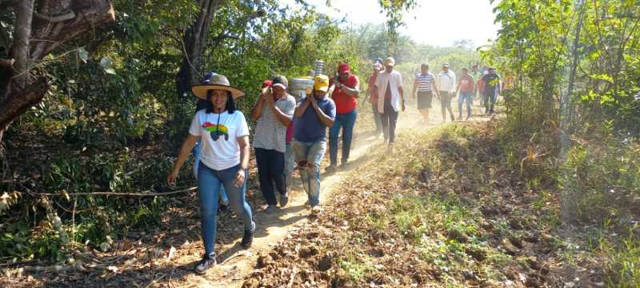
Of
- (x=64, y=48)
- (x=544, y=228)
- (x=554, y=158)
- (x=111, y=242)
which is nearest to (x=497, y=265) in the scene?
(x=544, y=228)

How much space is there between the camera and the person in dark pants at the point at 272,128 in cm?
564

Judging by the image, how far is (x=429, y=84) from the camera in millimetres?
11531

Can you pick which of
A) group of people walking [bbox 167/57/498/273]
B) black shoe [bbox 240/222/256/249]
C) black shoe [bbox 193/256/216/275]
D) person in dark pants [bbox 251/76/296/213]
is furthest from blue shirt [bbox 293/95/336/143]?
black shoe [bbox 193/256/216/275]

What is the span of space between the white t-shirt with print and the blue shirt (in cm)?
175

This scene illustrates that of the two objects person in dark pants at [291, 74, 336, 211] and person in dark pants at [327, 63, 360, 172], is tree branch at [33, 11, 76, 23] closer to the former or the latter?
person in dark pants at [291, 74, 336, 211]

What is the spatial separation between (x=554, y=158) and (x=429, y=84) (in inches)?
203

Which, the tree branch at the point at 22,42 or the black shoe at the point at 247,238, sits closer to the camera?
the tree branch at the point at 22,42

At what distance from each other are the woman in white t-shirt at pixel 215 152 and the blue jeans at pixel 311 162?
1.61 metres

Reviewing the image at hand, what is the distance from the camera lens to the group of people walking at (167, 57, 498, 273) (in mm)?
4266

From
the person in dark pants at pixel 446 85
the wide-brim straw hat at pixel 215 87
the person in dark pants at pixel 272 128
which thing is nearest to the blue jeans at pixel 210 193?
the wide-brim straw hat at pixel 215 87

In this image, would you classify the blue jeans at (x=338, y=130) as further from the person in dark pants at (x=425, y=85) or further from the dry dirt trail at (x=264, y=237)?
the person in dark pants at (x=425, y=85)

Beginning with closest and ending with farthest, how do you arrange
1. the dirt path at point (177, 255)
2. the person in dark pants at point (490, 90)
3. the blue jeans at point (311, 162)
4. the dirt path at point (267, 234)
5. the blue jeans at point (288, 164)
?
the dirt path at point (177, 255) < the dirt path at point (267, 234) < the blue jeans at point (311, 162) < the blue jeans at point (288, 164) < the person in dark pants at point (490, 90)

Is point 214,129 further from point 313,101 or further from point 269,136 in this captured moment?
point 313,101

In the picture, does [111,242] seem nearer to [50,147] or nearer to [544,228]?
[50,147]
